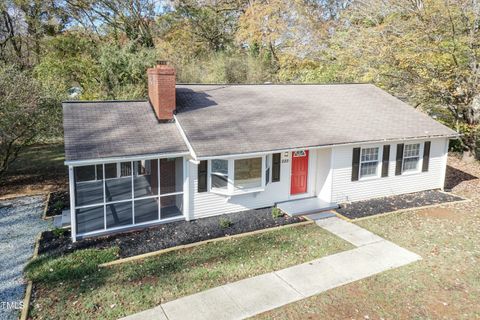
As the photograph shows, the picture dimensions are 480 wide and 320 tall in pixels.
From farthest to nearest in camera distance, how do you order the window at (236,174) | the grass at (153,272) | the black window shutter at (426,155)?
1. the black window shutter at (426,155)
2. the window at (236,174)
3. the grass at (153,272)

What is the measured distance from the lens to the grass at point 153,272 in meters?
7.03

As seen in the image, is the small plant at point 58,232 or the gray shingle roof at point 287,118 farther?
the gray shingle roof at point 287,118

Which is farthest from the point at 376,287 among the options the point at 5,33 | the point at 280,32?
the point at 5,33

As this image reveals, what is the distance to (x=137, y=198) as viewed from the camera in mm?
10797

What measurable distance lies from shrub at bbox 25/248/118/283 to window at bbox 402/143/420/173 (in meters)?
11.2

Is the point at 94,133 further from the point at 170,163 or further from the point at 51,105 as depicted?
Result: the point at 51,105

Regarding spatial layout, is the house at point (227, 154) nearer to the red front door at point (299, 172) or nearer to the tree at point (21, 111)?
the red front door at point (299, 172)

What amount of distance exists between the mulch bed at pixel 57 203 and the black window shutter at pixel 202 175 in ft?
17.1

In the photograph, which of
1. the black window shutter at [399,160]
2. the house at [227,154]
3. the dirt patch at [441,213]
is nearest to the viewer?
the house at [227,154]

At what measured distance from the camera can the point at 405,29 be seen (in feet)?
60.4

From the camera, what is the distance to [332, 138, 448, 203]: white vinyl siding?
12.9 meters

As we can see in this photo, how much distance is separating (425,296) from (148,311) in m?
5.70

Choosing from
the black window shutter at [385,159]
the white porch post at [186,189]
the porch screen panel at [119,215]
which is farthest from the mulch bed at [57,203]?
the black window shutter at [385,159]

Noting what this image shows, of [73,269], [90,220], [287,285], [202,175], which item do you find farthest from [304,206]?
[73,269]
